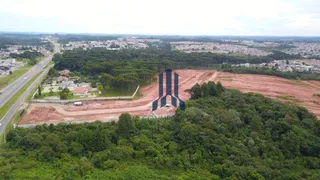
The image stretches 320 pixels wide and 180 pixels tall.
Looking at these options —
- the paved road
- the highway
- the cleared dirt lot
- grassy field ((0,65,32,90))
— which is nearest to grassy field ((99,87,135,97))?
the cleared dirt lot

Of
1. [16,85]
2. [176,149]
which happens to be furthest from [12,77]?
[176,149]

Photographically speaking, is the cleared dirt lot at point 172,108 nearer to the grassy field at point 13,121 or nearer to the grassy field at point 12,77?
the grassy field at point 13,121

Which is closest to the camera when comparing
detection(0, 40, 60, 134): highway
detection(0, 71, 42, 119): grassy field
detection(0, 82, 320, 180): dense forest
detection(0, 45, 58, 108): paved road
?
detection(0, 82, 320, 180): dense forest

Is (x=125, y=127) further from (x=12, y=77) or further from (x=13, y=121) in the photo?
(x=12, y=77)

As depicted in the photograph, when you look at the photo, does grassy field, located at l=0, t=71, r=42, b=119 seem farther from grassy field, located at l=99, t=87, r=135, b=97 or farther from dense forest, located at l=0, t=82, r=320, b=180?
grassy field, located at l=99, t=87, r=135, b=97

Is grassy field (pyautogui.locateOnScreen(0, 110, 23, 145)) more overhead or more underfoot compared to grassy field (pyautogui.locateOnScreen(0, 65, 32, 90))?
more underfoot

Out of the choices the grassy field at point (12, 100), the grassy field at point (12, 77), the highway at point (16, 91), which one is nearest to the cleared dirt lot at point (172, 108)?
the highway at point (16, 91)
